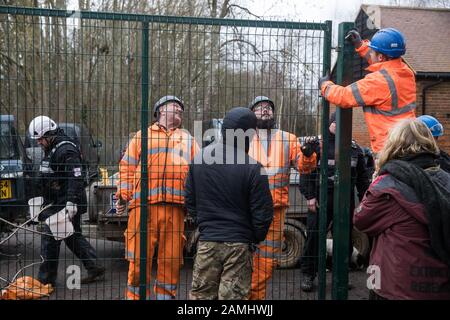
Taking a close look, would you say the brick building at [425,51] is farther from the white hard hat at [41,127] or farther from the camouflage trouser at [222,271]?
the camouflage trouser at [222,271]

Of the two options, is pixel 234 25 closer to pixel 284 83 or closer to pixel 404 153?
pixel 284 83

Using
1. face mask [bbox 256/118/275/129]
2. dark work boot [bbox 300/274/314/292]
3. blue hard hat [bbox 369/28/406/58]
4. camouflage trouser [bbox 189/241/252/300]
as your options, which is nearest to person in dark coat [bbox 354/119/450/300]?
camouflage trouser [bbox 189/241/252/300]

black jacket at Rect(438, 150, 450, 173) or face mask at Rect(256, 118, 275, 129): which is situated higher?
face mask at Rect(256, 118, 275, 129)

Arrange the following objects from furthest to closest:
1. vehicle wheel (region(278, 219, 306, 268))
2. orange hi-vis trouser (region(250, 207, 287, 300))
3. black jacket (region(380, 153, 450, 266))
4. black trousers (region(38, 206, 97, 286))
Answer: vehicle wheel (region(278, 219, 306, 268)) < black trousers (region(38, 206, 97, 286)) < orange hi-vis trouser (region(250, 207, 287, 300)) < black jacket (region(380, 153, 450, 266))

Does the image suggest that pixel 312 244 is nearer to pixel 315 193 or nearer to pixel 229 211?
pixel 315 193

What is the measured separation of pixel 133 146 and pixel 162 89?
610 millimetres

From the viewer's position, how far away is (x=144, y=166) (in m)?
4.47

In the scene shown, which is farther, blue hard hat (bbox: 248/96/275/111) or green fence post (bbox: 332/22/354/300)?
blue hard hat (bbox: 248/96/275/111)

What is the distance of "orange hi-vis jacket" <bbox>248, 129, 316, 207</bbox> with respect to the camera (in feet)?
16.1

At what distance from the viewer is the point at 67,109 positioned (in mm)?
4340

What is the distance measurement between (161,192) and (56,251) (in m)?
1.96

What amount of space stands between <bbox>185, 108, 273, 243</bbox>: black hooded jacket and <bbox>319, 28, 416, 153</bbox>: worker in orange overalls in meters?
0.88

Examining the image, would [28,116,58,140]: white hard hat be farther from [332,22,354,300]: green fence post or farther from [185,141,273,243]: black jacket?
[332,22,354,300]: green fence post

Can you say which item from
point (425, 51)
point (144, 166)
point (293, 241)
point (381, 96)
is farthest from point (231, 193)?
point (425, 51)
